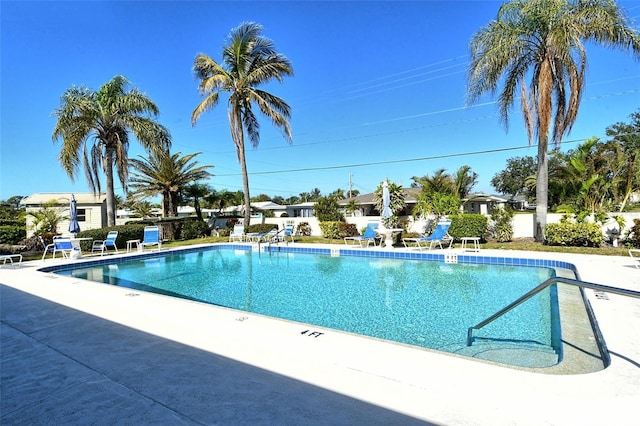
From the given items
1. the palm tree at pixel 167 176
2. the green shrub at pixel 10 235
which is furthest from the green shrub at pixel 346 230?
the green shrub at pixel 10 235

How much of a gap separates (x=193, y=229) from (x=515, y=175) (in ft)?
158

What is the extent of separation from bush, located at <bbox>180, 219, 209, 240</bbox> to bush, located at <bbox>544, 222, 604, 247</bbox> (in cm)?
1739

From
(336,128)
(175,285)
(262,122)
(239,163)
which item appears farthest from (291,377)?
(336,128)

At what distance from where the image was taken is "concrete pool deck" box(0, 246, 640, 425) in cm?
240

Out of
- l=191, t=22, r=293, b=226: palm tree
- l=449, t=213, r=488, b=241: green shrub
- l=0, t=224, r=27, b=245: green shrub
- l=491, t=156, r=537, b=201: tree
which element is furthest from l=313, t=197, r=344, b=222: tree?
l=491, t=156, r=537, b=201: tree

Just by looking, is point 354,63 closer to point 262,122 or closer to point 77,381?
point 262,122

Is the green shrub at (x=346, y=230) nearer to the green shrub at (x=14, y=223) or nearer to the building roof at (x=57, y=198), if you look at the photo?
the building roof at (x=57, y=198)

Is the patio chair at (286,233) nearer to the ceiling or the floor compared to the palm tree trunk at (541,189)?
nearer to the floor

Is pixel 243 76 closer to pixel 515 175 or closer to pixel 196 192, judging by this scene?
pixel 196 192

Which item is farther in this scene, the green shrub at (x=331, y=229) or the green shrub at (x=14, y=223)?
the green shrub at (x=14, y=223)

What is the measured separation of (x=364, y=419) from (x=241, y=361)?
4.93ft

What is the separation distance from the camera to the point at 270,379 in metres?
2.97

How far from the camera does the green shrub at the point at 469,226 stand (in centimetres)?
1362

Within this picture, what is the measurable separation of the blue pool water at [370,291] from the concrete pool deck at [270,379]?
4.02ft
